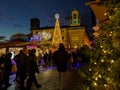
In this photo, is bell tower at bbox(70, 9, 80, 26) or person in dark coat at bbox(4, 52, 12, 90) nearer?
Result: person in dark coat at bbox(4, 52, 12, 90)

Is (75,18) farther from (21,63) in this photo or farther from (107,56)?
(107,56)

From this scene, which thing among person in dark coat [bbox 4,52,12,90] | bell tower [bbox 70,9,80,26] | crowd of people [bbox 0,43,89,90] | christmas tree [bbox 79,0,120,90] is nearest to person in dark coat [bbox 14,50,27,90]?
crowd of people [bbox 0,43,89,90]

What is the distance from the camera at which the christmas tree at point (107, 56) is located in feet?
19.8

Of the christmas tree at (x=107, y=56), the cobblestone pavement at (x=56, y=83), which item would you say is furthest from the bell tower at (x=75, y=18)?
the christmas tree at (x=107, y=56)

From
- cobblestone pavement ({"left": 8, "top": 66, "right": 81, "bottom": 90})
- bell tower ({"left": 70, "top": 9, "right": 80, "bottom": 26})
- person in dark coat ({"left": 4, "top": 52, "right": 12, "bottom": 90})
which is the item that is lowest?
cobblestone pavement ({"left": 8, "top": 66, "right": 81, "bottom": 90})

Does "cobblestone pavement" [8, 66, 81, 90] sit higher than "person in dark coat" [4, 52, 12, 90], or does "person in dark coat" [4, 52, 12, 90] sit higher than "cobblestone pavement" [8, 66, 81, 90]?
"person in dark coat" [4, 52, 12, 90]

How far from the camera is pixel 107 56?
631 cm

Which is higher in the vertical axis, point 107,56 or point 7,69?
point 107,56

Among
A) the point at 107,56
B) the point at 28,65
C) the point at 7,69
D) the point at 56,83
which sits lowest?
the point at 56,83

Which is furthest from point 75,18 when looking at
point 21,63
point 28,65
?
point 28,65

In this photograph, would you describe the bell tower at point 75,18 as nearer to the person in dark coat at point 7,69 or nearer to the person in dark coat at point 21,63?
the person in dark coat at point 7,69

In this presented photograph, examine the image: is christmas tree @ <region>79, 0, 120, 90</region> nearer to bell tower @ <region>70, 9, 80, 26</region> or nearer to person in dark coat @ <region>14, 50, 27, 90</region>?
person in dark coat @ <region>14, 50, 27, 90</region>

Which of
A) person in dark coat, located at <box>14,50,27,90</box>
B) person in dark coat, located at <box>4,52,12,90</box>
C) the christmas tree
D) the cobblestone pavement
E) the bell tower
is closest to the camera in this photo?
the christmas tree

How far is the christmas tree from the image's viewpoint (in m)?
6.03
